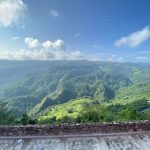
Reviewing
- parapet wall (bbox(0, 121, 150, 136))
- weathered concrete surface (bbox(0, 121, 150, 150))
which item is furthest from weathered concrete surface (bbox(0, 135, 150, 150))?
parapet wall (bbox(0, 121, 150, 136))

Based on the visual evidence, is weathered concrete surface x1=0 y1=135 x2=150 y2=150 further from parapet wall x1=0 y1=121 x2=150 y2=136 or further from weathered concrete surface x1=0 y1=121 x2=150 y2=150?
parapet wall x1=0 y1=121 x2=150 y2=136

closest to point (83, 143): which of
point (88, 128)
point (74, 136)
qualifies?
point (74, 136)

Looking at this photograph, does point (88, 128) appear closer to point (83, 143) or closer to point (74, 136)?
point (74, 136)

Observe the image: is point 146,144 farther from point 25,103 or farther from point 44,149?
point 25,103

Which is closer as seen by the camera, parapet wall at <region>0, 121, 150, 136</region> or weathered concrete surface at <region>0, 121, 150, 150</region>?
weathered concrete surface at <region>0, 121, 150, 150</region>

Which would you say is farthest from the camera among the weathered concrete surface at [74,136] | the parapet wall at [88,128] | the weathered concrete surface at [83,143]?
the parapet wall at [88,128]

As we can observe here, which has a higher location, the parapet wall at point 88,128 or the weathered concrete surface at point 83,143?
the parapet wall at point 88,128

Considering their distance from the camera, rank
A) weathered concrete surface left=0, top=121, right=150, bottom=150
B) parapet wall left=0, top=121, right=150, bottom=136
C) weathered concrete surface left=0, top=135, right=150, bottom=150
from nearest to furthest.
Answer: weathered concrete surface left=0, top=135, right=150, bottom=150
weathered concrete surface left=0, top=121, right=150, bottom=150
parapet wall left=0, top=121, right=150, bottom=136

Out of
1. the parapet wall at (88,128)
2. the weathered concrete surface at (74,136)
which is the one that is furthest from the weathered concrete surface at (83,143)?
the parapet wall at (88,128)

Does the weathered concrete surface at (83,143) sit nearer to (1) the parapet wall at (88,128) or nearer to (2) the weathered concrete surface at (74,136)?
(2) the weathered concrete surface at (74,136)

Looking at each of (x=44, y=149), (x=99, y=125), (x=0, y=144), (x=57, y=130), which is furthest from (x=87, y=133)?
(x=0, y=144)

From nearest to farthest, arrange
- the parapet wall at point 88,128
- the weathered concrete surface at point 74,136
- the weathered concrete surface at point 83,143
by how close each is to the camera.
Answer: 1. the weathered concrete surface at point 83,143
2. the weathered concrete surface at point 74,136
3. the parapet wall at point 88,128

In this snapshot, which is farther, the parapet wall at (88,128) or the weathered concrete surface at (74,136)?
the parapet wall at (88,128)
